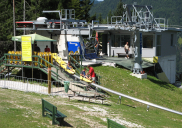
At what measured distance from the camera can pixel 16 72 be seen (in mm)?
24438

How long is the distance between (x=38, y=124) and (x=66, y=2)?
41.4 meters

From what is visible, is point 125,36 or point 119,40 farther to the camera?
point 119,40

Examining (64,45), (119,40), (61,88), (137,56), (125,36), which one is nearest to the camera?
(61,88)

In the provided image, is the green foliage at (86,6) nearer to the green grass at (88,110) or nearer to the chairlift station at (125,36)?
the chairlift station at (125,36)

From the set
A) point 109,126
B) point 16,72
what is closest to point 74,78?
point 16,72

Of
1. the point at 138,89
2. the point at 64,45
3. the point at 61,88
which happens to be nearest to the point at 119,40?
the point at 64,45

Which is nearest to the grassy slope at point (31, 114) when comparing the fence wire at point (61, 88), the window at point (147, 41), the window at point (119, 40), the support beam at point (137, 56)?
the fence wire at point (61, 88)

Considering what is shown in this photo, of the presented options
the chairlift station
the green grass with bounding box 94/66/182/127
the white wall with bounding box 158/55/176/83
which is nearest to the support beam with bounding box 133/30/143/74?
the chairlift station

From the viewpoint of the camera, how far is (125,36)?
109ft

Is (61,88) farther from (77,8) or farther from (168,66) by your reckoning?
(77,8)

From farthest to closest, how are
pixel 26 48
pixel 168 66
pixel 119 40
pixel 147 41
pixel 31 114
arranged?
pixel 168 66 → pixel 119 40 → pixel 147 41 → pixel 26 48 → pixel 31 114

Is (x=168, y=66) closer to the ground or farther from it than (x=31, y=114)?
farther from it

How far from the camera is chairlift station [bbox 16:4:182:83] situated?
25.2 metres

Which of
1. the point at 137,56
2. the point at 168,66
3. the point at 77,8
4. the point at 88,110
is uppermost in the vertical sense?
the point at 77,8
